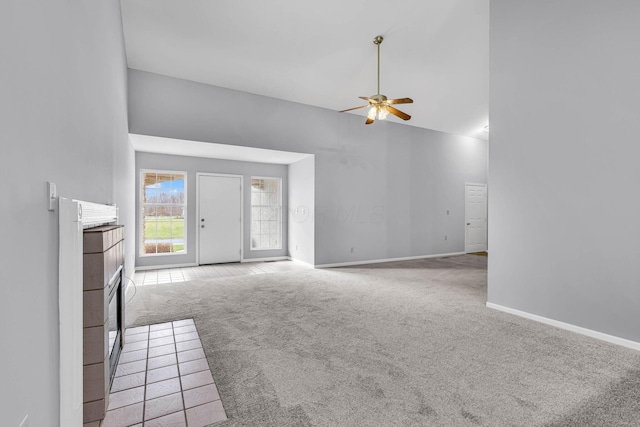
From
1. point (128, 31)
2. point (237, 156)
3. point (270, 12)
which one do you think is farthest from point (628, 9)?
point (237, 156)

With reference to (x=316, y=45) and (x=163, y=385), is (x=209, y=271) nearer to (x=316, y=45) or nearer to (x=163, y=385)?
(x=163, y=385)

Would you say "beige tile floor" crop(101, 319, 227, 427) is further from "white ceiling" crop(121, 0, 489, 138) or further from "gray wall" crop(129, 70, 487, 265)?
"white ceiling" crop(121, 0, 489, 138)

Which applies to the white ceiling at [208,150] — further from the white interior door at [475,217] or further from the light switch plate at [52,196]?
the white interior door at [475,217]

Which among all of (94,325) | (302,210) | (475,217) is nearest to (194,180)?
(302,210)

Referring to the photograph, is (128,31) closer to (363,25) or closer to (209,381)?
(363,25)

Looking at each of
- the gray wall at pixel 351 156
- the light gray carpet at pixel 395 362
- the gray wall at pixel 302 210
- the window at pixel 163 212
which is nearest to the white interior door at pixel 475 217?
the gray wall at pixel 351 156

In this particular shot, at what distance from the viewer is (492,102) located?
3678 millimetres

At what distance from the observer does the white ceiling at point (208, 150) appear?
16.7ft

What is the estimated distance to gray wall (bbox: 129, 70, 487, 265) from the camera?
16.2 ft

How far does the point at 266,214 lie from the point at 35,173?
247 inches

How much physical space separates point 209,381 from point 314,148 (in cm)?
480

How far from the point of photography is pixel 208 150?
5762 millimetres

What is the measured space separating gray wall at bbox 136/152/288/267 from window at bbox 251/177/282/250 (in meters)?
0.11

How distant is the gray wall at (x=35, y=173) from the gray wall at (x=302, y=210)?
4777 mm
